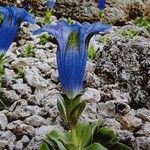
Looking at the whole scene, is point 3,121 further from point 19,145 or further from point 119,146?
point 119,146

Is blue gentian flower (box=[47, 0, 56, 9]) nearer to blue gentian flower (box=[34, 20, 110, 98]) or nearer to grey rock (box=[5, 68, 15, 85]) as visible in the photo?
grey rock (box=[5, 68, 15, 85])

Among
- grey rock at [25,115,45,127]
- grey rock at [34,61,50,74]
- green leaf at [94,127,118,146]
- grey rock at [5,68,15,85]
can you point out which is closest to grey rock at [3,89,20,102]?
grey rock at [5,68,15,85]

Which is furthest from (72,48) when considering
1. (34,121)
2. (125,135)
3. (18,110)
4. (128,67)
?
(128,67)

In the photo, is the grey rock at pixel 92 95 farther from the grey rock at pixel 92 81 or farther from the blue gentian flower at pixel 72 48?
the blue gentian flower at pixel 72 48

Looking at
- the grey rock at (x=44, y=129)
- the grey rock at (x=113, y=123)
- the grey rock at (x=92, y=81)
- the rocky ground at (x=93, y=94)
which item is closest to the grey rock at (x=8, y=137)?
the rocky ground at (x=93, y=94)

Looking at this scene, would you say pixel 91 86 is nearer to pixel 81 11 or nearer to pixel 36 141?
pixel 36 141

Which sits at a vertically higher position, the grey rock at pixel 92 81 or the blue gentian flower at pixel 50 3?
the blue gentian flower at pixel 50 3
